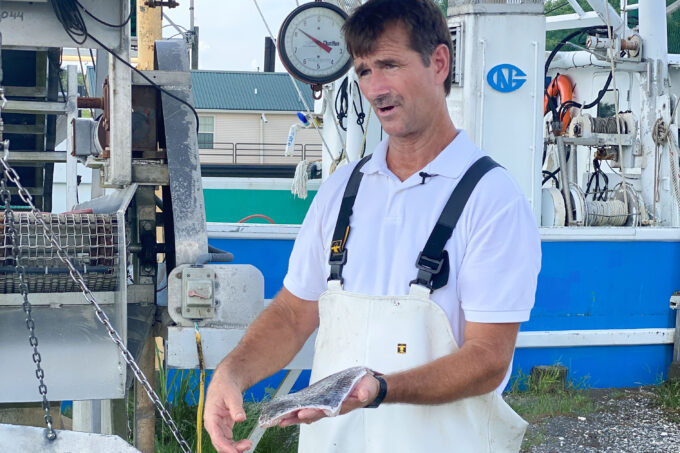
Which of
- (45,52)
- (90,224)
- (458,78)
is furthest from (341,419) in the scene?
(458,78)

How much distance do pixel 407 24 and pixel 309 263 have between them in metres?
0.72

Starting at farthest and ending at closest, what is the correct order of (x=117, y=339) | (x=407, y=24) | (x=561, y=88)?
(x=561, y=88)
(x=117, y=339)
(x=407, y=24)

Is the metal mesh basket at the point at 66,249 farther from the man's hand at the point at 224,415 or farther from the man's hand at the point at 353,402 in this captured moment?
the man's hand at the point at 353,402

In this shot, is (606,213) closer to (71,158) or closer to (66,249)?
(71,158)

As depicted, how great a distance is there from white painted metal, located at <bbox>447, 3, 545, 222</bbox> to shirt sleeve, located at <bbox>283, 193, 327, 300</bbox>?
15.0 ft

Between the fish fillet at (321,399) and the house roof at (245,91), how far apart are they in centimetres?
3379

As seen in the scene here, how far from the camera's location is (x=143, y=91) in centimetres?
424

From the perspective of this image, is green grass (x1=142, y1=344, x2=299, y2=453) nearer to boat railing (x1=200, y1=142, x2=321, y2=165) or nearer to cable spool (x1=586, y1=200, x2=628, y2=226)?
cable spool (x1=586, y1=200, x2=628, y2=226)

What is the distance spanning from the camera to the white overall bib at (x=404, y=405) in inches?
92.2

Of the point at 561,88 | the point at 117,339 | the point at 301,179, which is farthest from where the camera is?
the point at 561,88

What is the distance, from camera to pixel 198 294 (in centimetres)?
363

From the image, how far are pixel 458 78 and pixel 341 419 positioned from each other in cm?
501

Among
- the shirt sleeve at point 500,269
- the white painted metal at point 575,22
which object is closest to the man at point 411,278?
the shirt sleeve at point 500,269

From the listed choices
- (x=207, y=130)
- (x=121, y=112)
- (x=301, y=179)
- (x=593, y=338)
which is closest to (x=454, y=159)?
(x=121, y=112)
